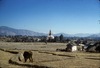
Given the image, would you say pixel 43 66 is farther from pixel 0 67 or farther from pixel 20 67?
pixel 0 67

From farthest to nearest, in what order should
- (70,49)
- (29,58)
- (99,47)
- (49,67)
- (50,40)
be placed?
(50,40)
(70,49)
(99,47)
(29,58)
(49,67)

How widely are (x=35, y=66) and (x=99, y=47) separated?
39.6 metres

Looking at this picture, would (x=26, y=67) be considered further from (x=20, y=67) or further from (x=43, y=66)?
(x=43, y=66)

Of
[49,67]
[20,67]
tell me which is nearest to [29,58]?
[20,67]

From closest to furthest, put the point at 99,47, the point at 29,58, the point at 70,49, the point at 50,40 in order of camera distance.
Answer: the point at 29,58, the point at 99,47, the point at 70,49, the point at 50,40

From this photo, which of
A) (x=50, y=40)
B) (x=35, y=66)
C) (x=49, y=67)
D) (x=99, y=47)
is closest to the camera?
(x=49, y=67)

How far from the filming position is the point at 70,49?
196 feet

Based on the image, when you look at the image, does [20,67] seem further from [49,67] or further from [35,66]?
[49,67]

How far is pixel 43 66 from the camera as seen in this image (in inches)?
621

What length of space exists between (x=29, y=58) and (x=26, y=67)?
576cm

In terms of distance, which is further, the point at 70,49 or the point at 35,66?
the point at 70,49

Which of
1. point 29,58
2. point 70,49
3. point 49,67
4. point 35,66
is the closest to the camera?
point 49,67

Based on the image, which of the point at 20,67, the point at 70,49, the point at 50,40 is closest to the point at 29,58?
the point at 20,67

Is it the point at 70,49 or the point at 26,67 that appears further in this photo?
the point at 70,49
